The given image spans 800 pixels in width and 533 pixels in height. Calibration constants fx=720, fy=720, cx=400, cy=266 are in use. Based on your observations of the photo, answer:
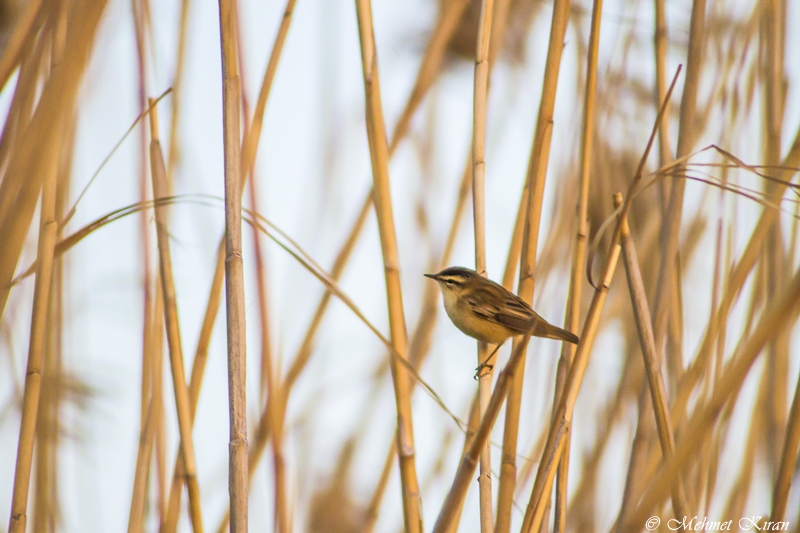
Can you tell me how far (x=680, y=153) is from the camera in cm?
203

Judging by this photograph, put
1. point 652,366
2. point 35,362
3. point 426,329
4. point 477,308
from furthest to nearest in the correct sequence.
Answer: point 477,308
point 426,329
point 652,366
point 35,362

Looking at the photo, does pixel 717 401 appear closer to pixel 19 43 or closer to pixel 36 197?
pixel 36 197

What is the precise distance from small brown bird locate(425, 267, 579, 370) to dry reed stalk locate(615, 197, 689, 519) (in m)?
0.80

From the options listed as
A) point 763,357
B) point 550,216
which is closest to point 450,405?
point 550,216

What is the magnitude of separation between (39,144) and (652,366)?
4.43 feet

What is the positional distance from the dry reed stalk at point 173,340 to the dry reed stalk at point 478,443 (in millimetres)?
603

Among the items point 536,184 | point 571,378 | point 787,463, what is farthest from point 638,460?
point 536,184

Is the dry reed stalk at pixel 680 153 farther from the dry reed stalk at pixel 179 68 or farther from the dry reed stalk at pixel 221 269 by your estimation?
the dry reed stalk at pixel 179 68

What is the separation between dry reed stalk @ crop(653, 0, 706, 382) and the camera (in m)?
1.98

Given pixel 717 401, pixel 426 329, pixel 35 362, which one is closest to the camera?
pixel 717 401

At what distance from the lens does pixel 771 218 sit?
179 cm

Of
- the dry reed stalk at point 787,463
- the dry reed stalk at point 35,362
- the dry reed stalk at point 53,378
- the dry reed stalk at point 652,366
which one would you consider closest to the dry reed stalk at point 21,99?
the dry reed stalk at point 35,362

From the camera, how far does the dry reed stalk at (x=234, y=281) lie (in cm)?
142

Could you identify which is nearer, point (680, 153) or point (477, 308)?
point (680, 153)
